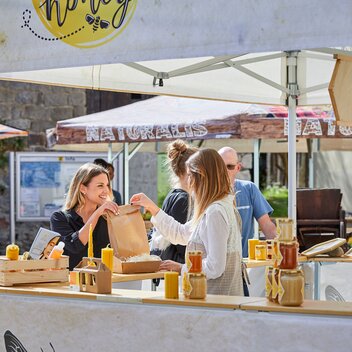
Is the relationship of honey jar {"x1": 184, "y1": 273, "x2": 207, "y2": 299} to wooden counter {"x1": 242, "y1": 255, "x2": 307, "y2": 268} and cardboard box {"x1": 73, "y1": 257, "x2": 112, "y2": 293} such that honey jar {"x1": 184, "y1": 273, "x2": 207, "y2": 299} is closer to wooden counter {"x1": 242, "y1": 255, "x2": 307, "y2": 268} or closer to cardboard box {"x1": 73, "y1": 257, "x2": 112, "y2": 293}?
cardboard box {"x1": 73, "y1": 257, "x2": 112, "y2": 293}

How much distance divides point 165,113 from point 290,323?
291 inches

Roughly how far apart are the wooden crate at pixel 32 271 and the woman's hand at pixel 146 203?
1.92 feet

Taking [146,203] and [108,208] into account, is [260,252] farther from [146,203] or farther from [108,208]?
[108,208]

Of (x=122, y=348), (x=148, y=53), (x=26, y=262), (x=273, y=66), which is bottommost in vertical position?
(x=122, y=348)

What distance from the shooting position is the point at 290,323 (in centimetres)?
383

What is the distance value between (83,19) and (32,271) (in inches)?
51.7

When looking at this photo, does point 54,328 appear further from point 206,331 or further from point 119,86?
point 119,86

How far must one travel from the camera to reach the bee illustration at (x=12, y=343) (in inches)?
179

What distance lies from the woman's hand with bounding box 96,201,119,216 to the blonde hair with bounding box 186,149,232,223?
81 centimetres

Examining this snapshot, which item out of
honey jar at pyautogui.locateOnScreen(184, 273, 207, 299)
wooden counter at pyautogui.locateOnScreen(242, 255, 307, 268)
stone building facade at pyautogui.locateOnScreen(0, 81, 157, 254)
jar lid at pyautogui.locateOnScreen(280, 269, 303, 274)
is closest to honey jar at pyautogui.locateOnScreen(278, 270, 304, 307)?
jar lid at pyautogui.locateOnScreen(280, 269, 303, 274)

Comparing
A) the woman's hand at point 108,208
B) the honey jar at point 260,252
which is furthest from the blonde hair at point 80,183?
the honey jar at point 260,252

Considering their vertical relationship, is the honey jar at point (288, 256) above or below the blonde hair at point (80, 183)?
below

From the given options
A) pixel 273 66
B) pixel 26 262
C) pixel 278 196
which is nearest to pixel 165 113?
pixel 273 66

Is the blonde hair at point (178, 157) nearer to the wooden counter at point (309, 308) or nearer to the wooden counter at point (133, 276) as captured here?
the wooden counter at point (133, 276)
